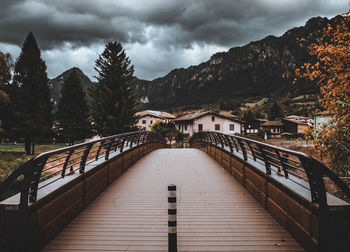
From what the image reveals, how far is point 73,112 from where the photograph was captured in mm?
35406

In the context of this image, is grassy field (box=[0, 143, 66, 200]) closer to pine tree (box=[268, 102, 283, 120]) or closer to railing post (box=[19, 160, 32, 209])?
railing post (box=[19, 160, 32, 209])

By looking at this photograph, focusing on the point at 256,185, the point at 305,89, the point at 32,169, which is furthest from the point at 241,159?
the point at 305,89

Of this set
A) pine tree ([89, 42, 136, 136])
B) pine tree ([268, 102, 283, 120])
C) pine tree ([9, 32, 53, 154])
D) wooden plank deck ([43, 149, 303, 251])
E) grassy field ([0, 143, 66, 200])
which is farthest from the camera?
pine tree ([268, 102, 283, 120])

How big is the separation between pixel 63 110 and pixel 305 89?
162m

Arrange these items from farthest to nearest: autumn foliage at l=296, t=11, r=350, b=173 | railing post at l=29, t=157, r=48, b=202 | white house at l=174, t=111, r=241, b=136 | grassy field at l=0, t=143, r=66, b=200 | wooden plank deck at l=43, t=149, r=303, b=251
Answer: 1. white house at l=174, t=111, r=241, b=136
2. grassy field at l=0, t=143, r=66, b=200
3. autumn foliage at l=296, t=11, r=350, b=173
4. wooden plank deck at l=43, t=149, r=303, b=251
5. railing post at l=29, t=157, r=48, b=202

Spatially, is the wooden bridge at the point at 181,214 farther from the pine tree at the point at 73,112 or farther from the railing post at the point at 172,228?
the pine tree at the point at 73,112

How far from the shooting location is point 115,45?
2748cm

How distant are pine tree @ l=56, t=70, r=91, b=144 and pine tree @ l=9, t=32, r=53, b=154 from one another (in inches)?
137

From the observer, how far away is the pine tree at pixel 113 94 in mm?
26906

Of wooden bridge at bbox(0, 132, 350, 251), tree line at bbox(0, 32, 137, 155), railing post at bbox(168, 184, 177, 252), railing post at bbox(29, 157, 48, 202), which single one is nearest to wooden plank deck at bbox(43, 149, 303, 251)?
wooden bridge at bbox(0, 132, 350, 251)

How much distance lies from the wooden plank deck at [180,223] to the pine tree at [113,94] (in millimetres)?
20744

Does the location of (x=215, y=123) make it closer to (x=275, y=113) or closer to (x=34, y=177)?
(x=275, y=113)

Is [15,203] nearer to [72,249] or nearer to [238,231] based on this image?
[72,249]

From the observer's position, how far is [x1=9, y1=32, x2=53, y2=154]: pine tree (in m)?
28.4
